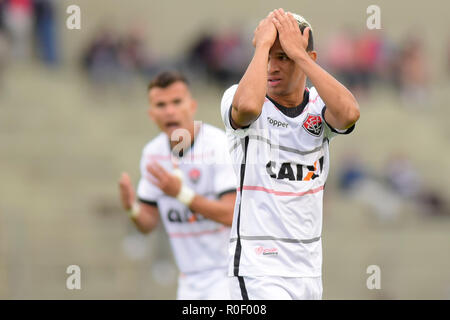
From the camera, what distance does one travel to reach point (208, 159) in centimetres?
783

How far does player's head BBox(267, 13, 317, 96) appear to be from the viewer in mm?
5703

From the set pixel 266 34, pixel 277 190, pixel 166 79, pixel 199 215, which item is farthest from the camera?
pixel 166 79

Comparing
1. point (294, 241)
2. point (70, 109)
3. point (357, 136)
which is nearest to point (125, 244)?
point (70, 109)

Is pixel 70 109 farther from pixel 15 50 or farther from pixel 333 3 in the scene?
pixel 333 3

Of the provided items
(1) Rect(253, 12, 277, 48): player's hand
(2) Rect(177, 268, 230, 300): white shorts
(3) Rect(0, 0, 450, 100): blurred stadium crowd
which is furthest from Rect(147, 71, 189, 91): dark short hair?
(3) Rect(0, 0, 450, 100): blurred stadium crowd

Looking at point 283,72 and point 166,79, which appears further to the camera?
point 166,79

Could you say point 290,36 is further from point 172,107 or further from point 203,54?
point 203,54

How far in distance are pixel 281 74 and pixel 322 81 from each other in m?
0.37

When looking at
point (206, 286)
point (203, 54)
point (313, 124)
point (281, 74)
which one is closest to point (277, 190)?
point (313, 124)

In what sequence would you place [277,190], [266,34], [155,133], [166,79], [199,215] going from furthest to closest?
[155,133] → [166,79] → [199,215] → [277,190] → [266,34]

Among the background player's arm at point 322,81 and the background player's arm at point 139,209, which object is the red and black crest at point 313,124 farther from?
the background player's arm at point 139,209

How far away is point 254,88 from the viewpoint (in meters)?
5.41

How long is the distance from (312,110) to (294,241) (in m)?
0.89

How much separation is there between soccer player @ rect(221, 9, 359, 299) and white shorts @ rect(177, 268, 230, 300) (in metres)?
2.07
